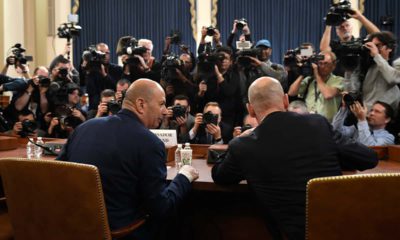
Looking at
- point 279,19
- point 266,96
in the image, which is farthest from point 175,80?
point 279,19

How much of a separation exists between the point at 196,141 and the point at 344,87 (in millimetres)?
1068

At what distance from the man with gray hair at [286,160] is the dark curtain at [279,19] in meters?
5.46

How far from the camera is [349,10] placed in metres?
3.46

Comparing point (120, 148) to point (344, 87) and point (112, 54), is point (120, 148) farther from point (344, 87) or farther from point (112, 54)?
point (112, 54)

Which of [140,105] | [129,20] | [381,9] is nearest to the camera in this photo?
[140,105]

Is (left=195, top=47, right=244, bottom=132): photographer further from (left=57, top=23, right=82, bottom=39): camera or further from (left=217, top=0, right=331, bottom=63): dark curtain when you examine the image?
(left=217, top=0, right=331, bottom=63): dark curtain

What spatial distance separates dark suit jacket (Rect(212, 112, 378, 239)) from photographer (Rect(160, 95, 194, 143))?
4.76ft

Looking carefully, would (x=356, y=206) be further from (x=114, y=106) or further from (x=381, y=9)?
(x=381, y=9)

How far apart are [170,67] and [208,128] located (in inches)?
35.3

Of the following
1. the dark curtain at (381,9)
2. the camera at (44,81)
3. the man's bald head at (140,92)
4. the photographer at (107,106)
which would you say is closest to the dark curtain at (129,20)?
the dark curtain at (381,9)

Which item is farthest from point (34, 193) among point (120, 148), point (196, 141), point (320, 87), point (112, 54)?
point (112, 54)

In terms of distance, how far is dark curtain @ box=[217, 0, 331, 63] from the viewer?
7.14 metres

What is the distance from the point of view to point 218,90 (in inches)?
149

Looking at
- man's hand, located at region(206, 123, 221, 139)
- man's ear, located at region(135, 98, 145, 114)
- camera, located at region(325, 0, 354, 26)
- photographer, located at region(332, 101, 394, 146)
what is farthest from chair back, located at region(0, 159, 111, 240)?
camera, located at region(325, 0, 354, 26)
